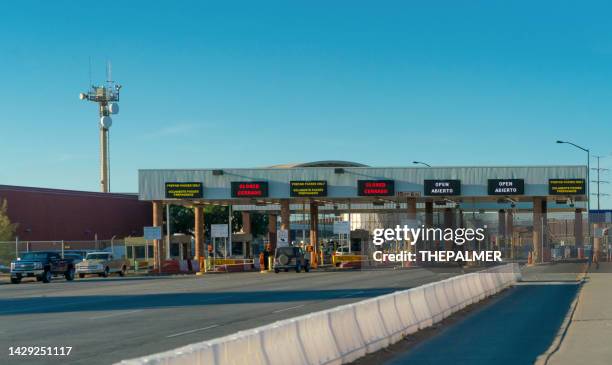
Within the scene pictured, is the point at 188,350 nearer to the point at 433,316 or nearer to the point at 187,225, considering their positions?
the point at 433,316

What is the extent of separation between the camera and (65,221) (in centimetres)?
8250

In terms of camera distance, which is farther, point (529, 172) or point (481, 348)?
point (529, 172)

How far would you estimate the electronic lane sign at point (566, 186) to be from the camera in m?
57.8

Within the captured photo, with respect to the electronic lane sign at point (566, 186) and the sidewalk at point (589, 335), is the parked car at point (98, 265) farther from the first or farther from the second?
the sidewalk at point (589, 335)

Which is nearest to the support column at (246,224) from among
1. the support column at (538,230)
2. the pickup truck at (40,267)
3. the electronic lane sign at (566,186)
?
the support column at (538,230)

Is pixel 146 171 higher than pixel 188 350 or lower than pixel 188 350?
higher

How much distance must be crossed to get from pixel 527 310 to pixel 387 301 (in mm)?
8683

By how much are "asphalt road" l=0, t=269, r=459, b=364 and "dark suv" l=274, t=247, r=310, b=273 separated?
15.0m

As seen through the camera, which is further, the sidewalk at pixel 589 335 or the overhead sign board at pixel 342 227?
the overhead sign board at pixel 342 227

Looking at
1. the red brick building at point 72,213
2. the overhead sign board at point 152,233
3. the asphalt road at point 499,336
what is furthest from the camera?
the red brick building at point 72,213

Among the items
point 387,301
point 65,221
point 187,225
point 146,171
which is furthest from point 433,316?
point 187,225

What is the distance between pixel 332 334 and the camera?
45.3 ft

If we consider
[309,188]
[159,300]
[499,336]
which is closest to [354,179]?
[309,188]

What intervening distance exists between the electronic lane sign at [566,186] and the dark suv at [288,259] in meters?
16.8
